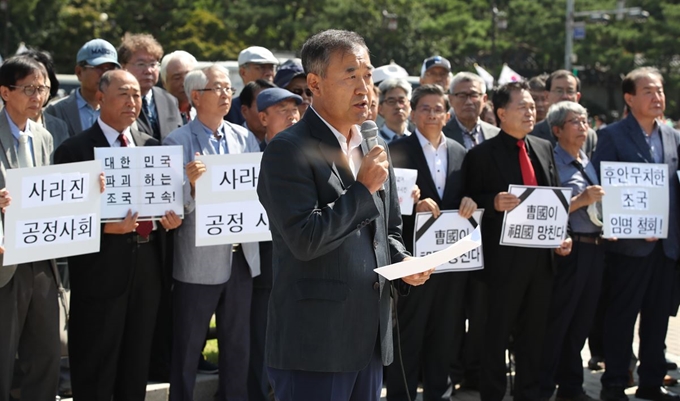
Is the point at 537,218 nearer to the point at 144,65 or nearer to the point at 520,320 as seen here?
the point at 520,320

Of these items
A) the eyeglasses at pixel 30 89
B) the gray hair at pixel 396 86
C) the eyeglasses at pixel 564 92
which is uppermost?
the eyeglasses at pixel 564 92

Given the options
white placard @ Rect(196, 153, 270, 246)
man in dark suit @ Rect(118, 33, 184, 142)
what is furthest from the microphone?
man in dark suit @ Rect(118, 33, 184, 142)

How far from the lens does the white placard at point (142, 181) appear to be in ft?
18.7

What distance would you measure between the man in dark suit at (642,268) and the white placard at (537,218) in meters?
0.88

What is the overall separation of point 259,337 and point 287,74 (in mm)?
2496

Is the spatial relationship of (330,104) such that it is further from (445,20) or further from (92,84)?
(445,20)

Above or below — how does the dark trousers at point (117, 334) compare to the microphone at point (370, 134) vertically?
below

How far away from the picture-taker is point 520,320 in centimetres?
679

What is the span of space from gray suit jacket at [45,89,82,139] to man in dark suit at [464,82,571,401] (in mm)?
3063

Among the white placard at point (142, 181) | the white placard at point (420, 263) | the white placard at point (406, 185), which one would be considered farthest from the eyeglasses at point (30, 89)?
the white placard at point (420, 263)

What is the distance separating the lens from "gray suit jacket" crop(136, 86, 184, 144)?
6.88 metres

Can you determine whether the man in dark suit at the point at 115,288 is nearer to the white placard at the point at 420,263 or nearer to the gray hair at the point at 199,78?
the gray hair at the point at 199,78

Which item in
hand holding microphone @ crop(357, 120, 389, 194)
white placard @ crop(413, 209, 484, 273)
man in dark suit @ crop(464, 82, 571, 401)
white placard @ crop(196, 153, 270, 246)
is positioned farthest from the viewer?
man in dark suit @ crop(464, 82, 571, 401)

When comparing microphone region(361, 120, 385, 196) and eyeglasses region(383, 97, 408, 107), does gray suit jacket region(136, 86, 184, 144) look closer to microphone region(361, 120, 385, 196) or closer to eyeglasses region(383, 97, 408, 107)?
eyeglasses region(383, 97, 408, 107)
